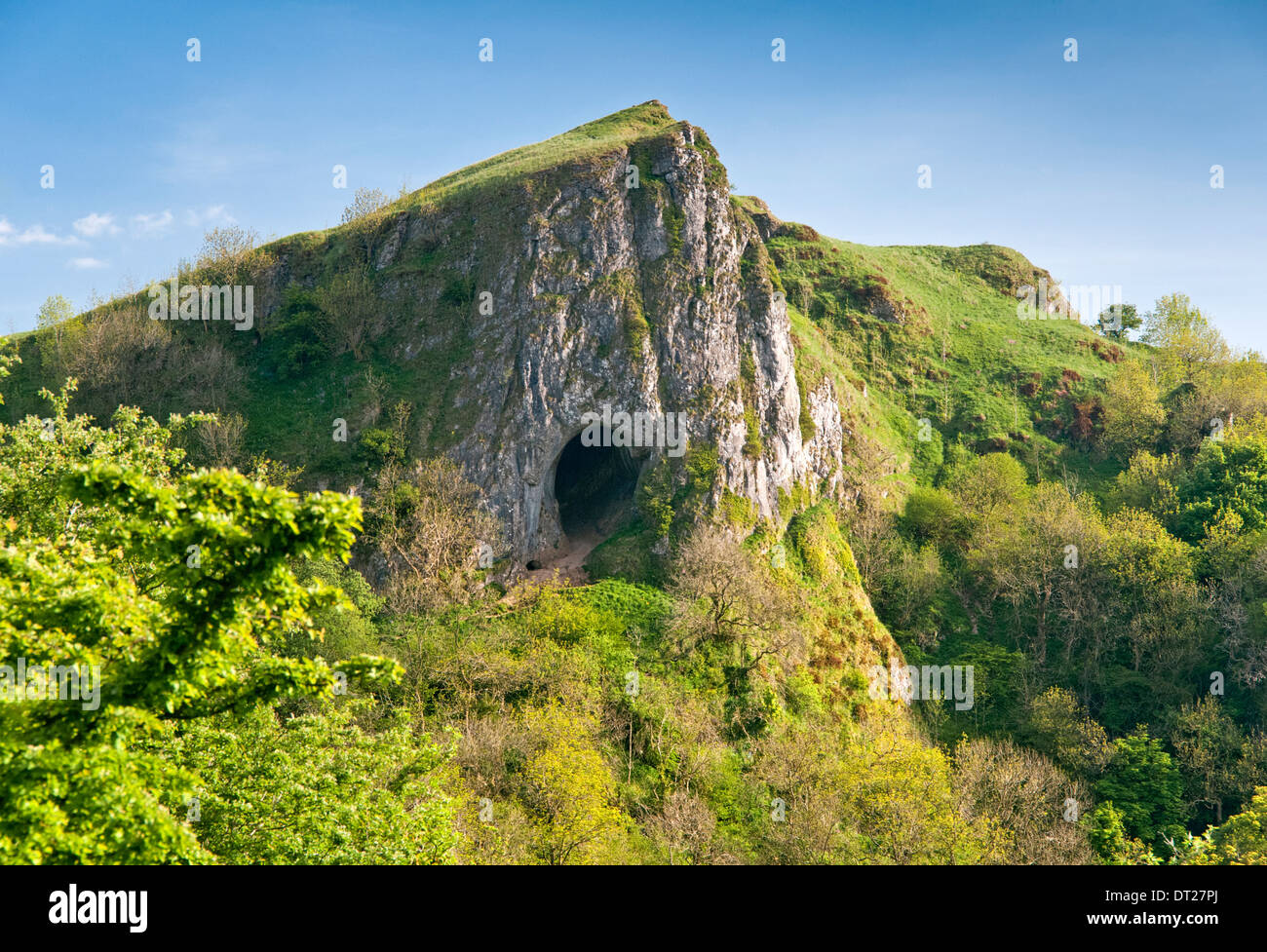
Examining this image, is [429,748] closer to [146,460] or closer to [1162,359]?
[146,460]

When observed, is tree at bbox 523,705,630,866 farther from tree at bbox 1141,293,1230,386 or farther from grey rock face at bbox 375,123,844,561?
tree at bbox 1141,293,1230,386

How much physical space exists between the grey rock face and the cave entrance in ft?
8.75

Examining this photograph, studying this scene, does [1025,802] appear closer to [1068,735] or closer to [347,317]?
[1068,735]

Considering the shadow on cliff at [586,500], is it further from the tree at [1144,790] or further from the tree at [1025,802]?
the tree at [1144,790]

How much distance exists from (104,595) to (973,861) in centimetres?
2963

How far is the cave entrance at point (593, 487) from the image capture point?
54.1 m

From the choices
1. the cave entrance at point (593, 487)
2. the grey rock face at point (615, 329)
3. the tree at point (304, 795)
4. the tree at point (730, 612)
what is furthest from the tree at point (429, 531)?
the tree at point (304, 795)

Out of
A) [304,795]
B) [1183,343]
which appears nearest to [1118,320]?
[1183,343]

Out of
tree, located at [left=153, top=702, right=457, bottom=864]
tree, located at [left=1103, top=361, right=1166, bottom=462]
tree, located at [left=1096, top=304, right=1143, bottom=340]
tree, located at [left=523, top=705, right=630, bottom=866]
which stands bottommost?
tree, located at [left=523, top=705, right=630, bottom=866]

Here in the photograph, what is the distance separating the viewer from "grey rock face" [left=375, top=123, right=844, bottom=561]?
2040 inches

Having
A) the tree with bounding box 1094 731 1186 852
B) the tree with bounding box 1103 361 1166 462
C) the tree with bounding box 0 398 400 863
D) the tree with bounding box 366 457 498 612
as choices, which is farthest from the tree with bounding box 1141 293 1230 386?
the tree with bounding box 0 398 400 863

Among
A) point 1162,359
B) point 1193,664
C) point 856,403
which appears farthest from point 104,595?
point 1162,359

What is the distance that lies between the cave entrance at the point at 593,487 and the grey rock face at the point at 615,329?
2.67 metres

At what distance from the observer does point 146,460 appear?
23906 mm
